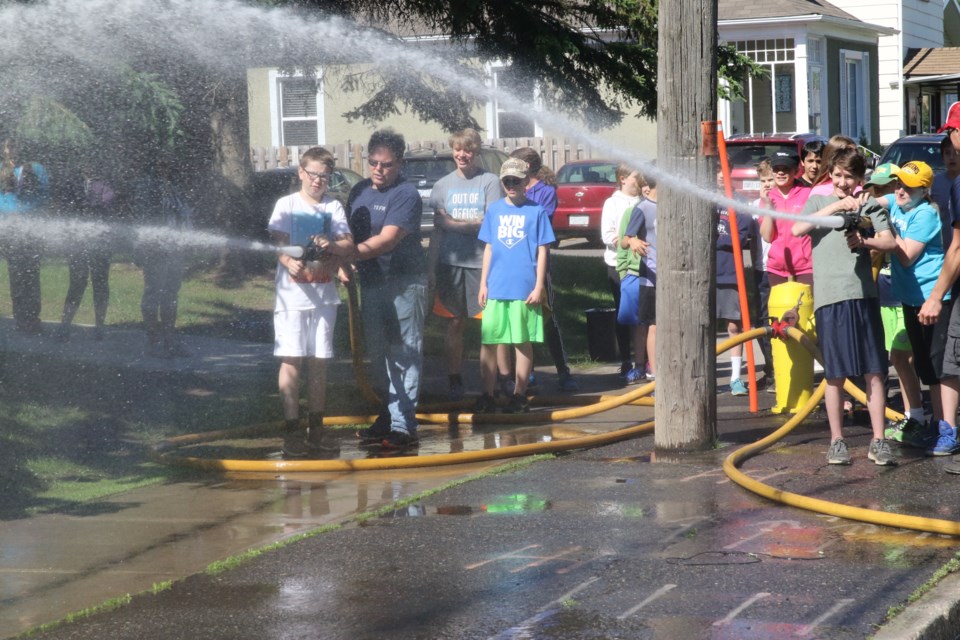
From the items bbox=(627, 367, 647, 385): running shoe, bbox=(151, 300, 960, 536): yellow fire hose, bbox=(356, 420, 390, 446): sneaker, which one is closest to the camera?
bbox=(151, 300, 960, 536): yellow fire hose

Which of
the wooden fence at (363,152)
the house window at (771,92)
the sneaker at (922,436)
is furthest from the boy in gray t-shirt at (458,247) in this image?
the house window at (771,92)

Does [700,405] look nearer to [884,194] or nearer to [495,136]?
[884,194]

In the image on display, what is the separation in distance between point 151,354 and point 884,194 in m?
6.66

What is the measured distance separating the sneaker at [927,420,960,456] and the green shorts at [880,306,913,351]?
0.61 metres

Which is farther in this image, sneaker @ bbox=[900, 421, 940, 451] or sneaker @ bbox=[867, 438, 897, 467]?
sneaker @ bbox=[900, 421, 940, 451]

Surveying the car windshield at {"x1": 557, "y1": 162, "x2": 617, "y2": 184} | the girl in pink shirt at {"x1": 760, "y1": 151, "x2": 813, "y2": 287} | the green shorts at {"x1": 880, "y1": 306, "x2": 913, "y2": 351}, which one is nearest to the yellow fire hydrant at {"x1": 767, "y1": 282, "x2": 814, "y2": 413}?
the girl in pink shirt at {"x1": 760, "y1": 151, "x2": 813, "y2": 287}

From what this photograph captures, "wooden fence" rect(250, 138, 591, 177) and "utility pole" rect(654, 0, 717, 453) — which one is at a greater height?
"wooden fence" rect(250, 138, 591, 177)

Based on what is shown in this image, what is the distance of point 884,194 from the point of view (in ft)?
25.9

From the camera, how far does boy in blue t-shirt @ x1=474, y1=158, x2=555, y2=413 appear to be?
30.3 feet

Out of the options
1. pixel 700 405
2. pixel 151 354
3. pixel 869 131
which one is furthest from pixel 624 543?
pixel 869 131

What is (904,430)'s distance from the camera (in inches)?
311

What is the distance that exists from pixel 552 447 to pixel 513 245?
72.5 inches

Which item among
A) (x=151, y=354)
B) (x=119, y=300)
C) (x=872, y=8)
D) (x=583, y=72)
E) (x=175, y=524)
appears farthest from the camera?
(x=872, y=8)

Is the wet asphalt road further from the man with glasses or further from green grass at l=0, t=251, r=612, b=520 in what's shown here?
green grass at l=0, t=251, r=612, b=520
